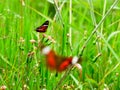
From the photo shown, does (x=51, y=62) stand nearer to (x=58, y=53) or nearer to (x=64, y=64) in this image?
(x=64, y=64)

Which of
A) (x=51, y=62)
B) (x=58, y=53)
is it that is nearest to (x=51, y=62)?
(x=51, y=62)

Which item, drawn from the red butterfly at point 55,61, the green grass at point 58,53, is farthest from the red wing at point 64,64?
the green grass at point 58,53

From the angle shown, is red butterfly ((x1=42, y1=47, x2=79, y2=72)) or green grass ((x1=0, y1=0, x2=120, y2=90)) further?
green grass ((x1=0, y1=0, x2=120, y2=90))

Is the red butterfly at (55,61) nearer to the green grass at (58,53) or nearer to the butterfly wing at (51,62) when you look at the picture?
the butterfly wing at (51,62)

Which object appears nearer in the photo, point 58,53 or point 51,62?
point 51,62

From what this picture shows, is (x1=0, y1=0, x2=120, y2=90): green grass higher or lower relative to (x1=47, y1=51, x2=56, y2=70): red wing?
lower

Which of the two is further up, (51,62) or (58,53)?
(51,62)

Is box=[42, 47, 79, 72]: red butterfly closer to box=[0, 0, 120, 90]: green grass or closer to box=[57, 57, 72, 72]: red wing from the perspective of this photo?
box=[57, 57, 72, 72]: red wing

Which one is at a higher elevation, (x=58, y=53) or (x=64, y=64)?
(x=64, y=64)

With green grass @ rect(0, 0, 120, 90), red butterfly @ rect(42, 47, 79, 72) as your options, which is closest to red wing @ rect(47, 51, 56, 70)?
red butterfly @ rect(42, 47, 79, 72)

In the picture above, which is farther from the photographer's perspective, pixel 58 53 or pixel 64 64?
pixel 58 53

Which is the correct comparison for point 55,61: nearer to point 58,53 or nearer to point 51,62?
point 51,62
